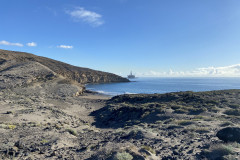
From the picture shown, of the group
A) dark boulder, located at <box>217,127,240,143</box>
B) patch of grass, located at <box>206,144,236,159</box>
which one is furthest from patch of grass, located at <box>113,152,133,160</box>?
dark boulder, located at <box>217,127,240,143</box>

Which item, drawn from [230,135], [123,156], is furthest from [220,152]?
[123,156]

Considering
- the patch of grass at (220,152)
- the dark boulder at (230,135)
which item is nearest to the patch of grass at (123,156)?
the patch of grass at (220,152)

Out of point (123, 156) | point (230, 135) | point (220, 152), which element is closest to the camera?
point (123, 156)

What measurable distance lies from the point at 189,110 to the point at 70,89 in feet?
121

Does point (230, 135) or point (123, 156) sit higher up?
point (230, 135)

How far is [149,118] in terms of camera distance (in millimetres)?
16766

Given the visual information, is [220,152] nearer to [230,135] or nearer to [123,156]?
[230,135]

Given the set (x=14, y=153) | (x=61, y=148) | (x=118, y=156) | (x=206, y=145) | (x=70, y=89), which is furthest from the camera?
(x=70, y=89)

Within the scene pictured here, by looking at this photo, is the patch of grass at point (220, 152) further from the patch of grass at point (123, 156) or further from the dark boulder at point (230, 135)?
the patch of grass at point (123, 156)

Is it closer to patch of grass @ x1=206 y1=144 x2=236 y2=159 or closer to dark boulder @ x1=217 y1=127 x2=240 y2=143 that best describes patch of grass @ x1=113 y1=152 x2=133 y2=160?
patch of grass @ x1=206 y1=144 x2=236 y2=159

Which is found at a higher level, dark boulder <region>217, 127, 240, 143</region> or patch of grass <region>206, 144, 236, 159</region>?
dark boulder <region>217, 127, 240, 143</region>

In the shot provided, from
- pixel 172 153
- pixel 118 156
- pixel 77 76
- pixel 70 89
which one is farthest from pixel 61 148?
pixel 77 76

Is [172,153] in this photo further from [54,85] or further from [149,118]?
[54,85]

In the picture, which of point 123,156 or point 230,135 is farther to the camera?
point 230,135
